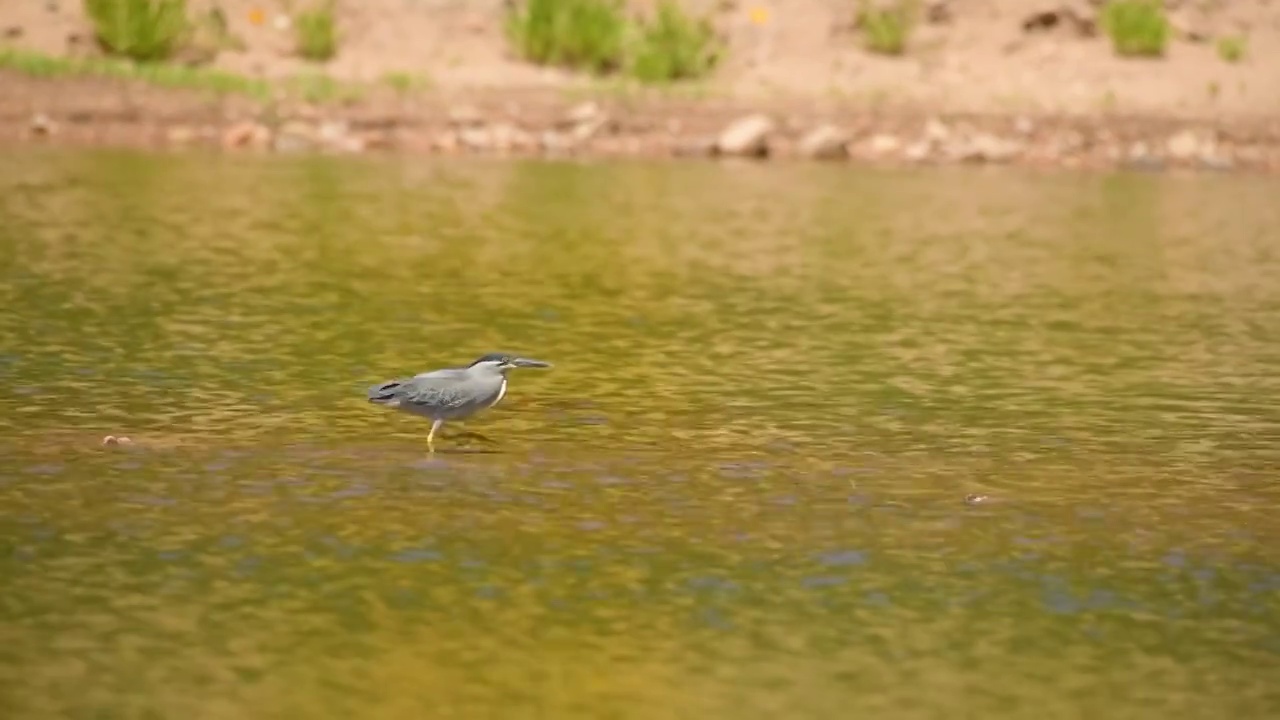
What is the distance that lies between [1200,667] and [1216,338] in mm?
8101

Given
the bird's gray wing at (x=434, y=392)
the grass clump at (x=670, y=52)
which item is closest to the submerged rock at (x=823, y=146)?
the grass clump at (x=670, y=52)

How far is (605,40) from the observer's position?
30031 millimetres

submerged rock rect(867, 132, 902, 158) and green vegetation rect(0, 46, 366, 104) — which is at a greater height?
green vegetation rect(0, 46, 366, 104)

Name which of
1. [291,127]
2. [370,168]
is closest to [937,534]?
[370,168]

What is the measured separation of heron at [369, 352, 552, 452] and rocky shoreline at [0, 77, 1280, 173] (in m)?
15.0

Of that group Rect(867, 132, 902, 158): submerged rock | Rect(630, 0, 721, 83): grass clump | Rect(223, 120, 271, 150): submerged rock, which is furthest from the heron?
Rect(630, 0, 721, 83): grass clump

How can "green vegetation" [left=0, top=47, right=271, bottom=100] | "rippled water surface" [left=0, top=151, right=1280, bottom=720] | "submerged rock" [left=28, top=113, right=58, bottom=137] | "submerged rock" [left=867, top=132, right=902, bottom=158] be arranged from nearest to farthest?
"rippled water surface" [left=0, top=151, right=1280, bottom=720], "submerged rock" [left=28, top=113, right=58, bottom=137], "submerged rock" [left=867, top=132, right=902, bottom=158], "green vegetation" [left=0, top=47, right=271, bottom=100]

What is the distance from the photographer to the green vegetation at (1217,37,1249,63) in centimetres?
3061

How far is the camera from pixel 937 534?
419 inches

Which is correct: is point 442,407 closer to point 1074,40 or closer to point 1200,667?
point 1200,667

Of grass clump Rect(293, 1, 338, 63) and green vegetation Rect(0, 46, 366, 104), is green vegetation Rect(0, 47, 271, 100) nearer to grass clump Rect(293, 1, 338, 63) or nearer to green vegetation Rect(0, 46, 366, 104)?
green vegetation Rect(0, 46, 366, 104)

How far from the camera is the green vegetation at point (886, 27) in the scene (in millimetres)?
30688

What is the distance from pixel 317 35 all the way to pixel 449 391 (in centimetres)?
1816

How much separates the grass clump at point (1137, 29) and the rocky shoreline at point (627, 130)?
224cm
